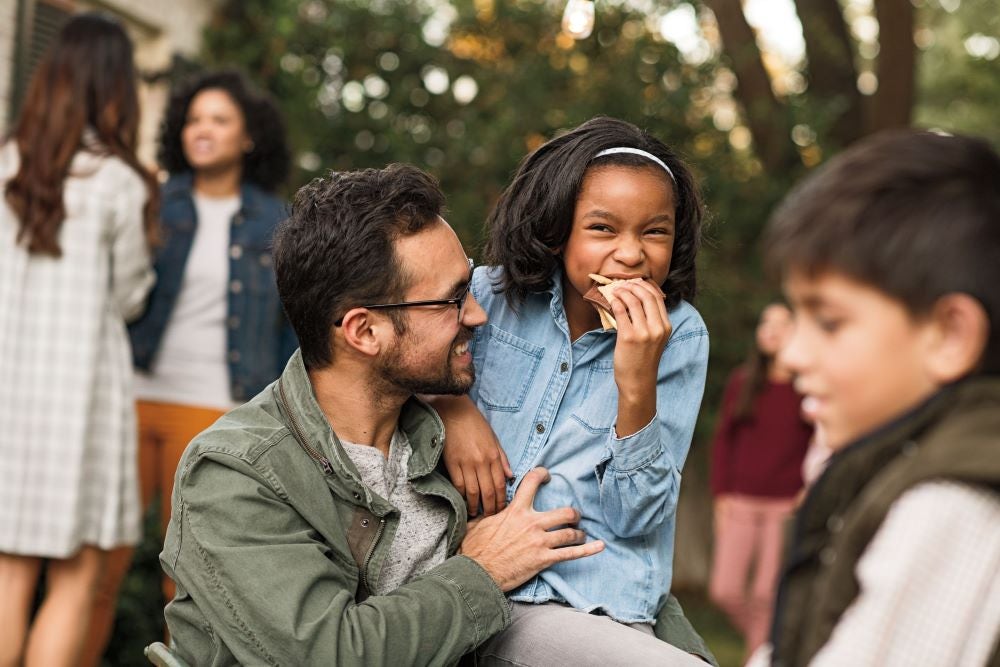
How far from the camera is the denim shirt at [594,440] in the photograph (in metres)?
2.48

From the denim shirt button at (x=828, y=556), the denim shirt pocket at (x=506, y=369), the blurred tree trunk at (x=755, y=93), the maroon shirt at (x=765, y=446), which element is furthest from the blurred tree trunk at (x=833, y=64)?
the denim shirt button at (x=828, y=556)

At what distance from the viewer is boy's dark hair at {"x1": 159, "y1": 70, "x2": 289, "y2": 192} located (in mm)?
4773

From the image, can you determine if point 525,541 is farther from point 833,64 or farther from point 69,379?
point 833,64

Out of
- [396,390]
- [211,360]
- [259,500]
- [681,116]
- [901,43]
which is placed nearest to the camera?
[259,500]

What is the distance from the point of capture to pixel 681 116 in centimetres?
729

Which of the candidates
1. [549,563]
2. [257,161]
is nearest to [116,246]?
[257,161]

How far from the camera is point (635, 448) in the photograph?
2.42 m

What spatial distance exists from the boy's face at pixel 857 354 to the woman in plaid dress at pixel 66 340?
2.87 m

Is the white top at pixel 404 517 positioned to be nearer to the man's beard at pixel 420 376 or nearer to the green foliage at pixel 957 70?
the man's beard at pixel 420 376

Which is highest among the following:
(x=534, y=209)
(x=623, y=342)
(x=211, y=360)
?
(x=534, y=209)

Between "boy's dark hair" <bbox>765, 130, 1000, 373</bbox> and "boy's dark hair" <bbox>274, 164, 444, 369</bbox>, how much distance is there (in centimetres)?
110

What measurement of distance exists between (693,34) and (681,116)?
24.3 inches

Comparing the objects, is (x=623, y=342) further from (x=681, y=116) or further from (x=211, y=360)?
(x=681, y=116)

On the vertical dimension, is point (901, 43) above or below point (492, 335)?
above
